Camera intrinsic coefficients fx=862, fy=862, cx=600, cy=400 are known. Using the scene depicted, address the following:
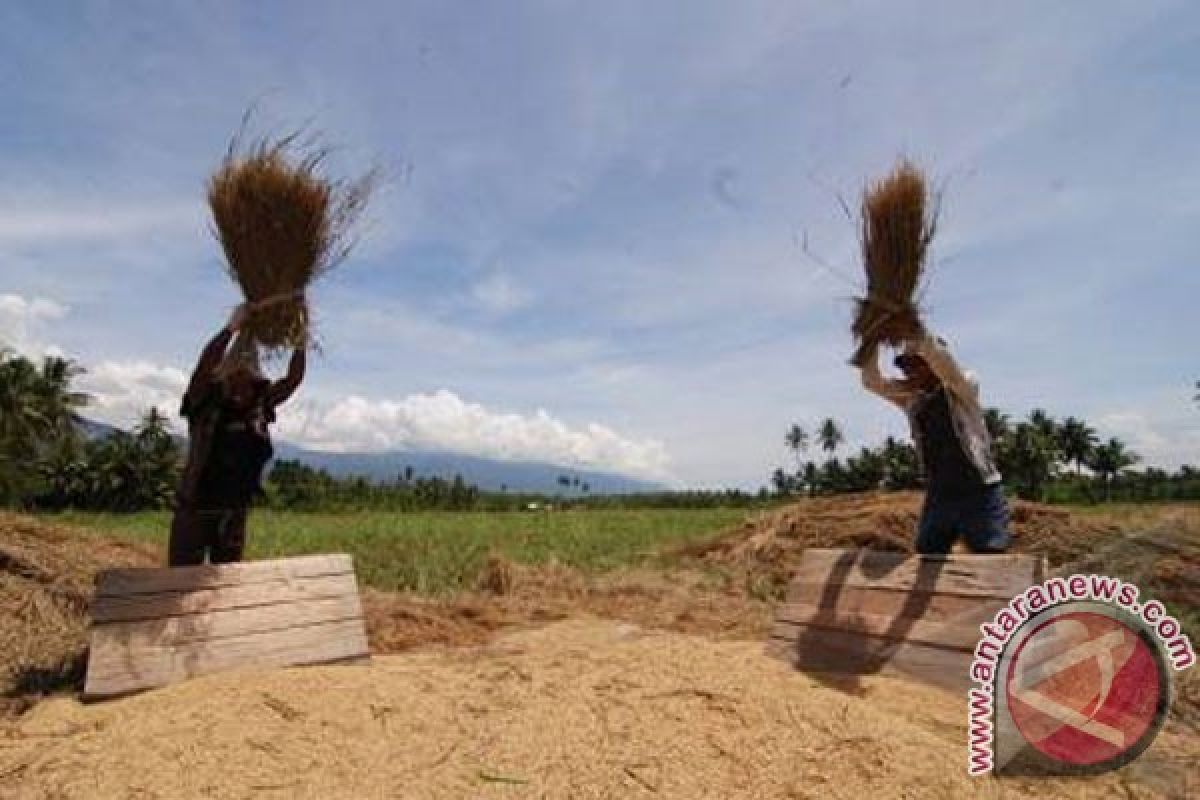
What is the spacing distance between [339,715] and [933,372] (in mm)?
3010

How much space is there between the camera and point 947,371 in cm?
402

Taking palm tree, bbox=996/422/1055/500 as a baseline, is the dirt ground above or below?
below

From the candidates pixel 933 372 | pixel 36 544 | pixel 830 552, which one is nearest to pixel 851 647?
pixel 830 552

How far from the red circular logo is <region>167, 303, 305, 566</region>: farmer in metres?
3.48

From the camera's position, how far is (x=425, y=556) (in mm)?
10453

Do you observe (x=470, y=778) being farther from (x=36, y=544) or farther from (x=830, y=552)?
(x=36, y=544)

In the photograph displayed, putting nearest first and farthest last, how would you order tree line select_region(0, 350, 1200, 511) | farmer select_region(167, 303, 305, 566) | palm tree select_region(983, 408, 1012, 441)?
farmer select_region(167, 303, 305, 566)
tree line select_region(0, 350, 1200, 511)
palm tree select_region(983, 408, 1012, 441)

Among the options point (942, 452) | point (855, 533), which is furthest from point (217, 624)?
point (855, 533)

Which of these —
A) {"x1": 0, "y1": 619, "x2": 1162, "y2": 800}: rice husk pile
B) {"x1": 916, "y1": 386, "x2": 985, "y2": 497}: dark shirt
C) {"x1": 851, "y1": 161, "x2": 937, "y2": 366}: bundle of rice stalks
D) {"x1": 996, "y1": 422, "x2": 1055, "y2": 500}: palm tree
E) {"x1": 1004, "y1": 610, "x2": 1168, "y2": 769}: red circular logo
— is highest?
{"x1": 996, "y1": 422, "x2": 1055, "y2": 500}: palm tree

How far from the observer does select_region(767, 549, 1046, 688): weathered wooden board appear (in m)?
3.55

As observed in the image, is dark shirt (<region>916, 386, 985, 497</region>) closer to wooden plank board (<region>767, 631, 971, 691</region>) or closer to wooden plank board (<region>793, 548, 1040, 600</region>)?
wooden plank board (<region>793, 548, 1040, 600</region>)

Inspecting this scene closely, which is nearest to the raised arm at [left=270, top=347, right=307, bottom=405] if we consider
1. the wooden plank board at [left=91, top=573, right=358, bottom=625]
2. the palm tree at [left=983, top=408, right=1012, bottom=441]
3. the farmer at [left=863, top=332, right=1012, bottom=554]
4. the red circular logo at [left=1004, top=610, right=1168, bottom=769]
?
the wooden plank board at [left=91, top=573, right=358, bottom=625]

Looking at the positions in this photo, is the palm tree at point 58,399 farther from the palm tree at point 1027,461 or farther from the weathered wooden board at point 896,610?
the palm tree at point 1027,461

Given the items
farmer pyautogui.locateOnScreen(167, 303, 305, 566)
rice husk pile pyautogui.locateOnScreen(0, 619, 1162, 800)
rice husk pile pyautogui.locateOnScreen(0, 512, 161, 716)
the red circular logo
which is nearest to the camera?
rice husk pile pyautogui.locateOnScreen(0, 619, 1162, 800)
